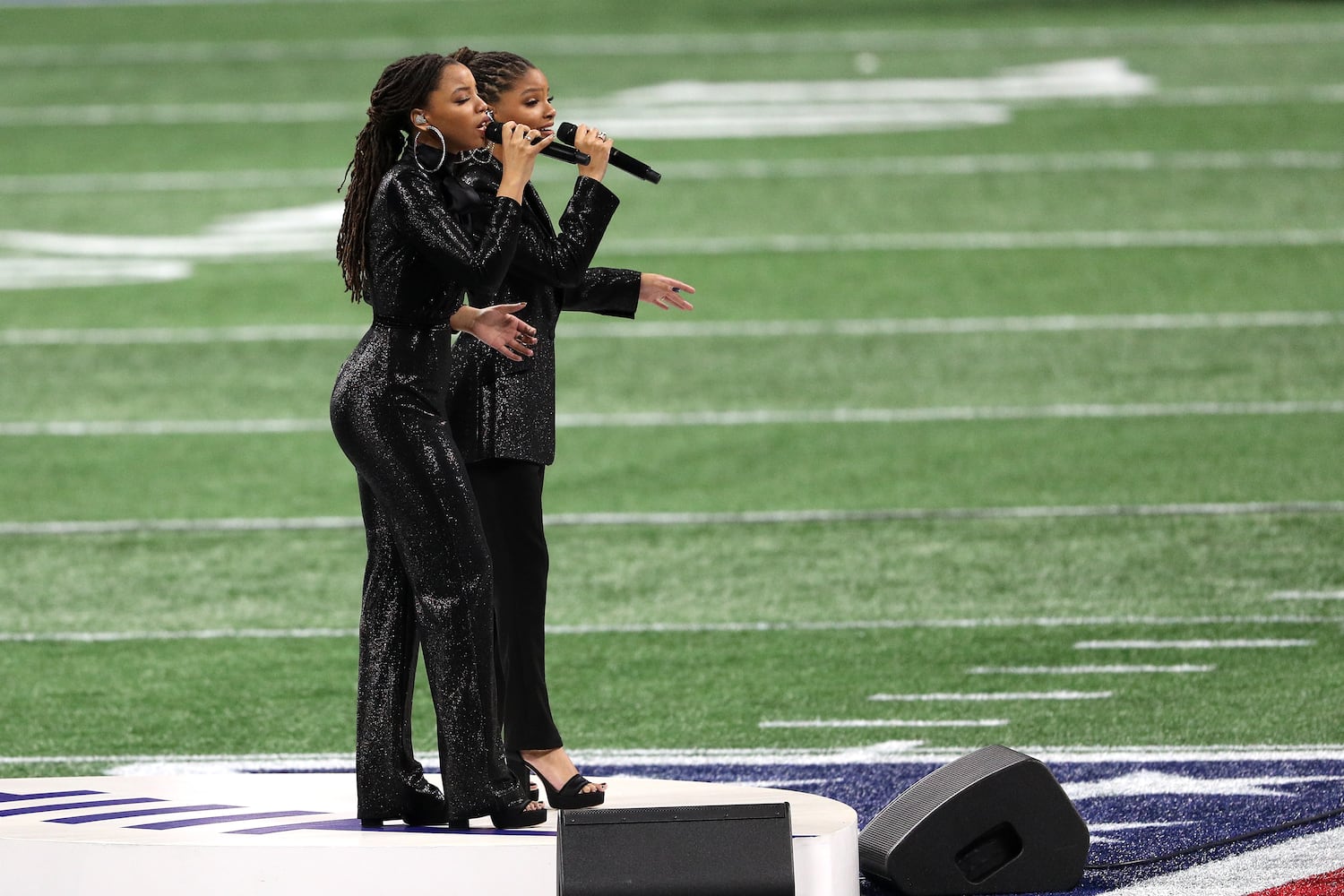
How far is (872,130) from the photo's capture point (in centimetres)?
1501

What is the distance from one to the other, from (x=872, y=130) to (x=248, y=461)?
720 centimetres

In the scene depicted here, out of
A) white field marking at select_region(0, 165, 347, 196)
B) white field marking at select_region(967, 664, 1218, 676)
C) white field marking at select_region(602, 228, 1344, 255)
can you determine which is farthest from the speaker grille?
white field marking at select_region(0, 165, 347, 196)

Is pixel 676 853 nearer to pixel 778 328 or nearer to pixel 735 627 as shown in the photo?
pixel 735 627

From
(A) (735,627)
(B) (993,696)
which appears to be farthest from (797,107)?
(B) (993,696)

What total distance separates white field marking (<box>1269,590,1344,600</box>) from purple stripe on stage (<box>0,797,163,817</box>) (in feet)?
11.9

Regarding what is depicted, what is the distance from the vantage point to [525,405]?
388 centimetres

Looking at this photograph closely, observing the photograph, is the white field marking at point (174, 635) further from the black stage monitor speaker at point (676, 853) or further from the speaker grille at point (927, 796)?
the black stage monitor speaker at point (676, 853)

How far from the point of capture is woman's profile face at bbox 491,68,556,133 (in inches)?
151

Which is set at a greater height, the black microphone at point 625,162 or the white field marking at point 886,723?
the black microphone at point 625,162

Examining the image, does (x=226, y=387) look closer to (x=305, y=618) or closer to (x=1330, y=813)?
(x=305, y=618)

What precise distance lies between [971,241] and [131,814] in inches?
351

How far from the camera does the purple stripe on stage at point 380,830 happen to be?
381 cm

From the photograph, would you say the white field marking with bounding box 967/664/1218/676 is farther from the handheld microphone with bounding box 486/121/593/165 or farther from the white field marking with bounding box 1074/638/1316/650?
the handheld microphone with bounding box 486/121/593/165

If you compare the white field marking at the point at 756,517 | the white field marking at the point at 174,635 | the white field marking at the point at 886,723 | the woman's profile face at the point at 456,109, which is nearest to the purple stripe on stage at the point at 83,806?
the woman's profile face at the point at 456,109
